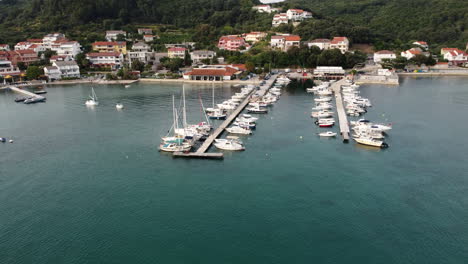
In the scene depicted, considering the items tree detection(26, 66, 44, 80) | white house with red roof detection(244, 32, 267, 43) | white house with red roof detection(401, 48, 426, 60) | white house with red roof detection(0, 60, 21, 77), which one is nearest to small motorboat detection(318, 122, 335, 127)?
white house with red roof detection(401, 48, 426, 60)

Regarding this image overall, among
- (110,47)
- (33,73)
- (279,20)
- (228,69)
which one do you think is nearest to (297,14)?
(279,20)

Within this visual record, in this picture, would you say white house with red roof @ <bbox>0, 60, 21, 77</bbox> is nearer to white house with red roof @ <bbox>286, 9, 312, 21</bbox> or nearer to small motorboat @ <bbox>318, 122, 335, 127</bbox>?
small motorboat @ <bbox>318, 122, 335, 127</bbox>

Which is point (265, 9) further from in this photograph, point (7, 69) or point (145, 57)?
point (7, 69)

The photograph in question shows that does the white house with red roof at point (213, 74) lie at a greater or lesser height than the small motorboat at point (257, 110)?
greater

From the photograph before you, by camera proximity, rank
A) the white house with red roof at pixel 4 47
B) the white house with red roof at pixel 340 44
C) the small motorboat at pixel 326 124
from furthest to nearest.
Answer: the white house with red roof at pixel 4 47 → the white house with red roof at pixel 340 44 → the small motorboat at pixel 326 124

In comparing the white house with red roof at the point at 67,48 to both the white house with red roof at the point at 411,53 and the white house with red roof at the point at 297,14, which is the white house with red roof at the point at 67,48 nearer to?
the white house with red roof at the point at 297,14

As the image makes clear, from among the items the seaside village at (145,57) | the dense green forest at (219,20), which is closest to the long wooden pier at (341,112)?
the seaside village at (145,57)
